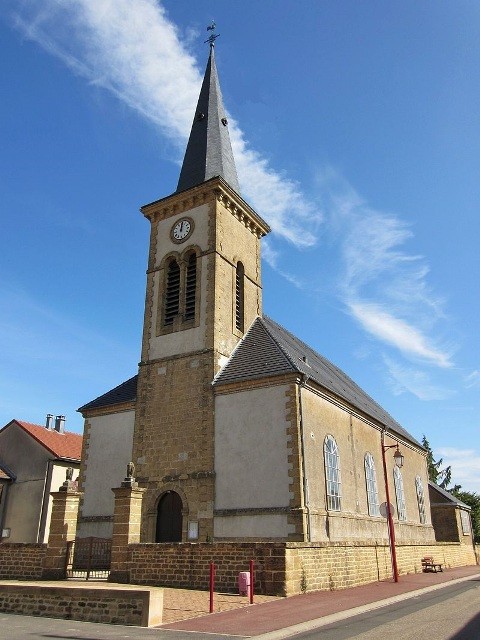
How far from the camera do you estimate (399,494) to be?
2600 cm

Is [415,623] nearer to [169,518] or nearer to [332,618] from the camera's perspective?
[332,618]

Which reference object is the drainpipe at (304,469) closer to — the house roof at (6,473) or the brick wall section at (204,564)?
the brick wall section at (204,564)

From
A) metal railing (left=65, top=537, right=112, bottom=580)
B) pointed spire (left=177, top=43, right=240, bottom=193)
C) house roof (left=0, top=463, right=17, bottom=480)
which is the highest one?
pointed spire (left=177, top=43, right=240, bottom=193)

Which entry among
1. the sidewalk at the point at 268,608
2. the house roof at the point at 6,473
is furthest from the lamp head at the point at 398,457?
the house roof at the point at 6,473

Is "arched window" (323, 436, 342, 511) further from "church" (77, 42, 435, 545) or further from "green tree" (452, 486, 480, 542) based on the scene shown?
"green tree" (452, 486, 480, 542)

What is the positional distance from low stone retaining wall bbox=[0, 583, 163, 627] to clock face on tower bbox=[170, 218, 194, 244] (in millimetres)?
14788

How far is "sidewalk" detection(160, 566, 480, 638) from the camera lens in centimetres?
873

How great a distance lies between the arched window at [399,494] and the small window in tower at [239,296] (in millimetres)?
11356

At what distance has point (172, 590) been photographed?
12844 millimetres

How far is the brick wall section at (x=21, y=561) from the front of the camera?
49.6 ft

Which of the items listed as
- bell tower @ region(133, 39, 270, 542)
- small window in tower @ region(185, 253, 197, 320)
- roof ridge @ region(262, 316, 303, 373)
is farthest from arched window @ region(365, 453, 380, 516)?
small window in tower @ region(185, 253, 197, 320)

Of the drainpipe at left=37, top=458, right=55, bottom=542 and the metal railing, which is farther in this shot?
the drainpipe at left=37, top=458, right=55, bottom=542

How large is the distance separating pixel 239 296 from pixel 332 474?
821 centimetres

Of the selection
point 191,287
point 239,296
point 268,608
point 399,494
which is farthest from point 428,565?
point 191,287
